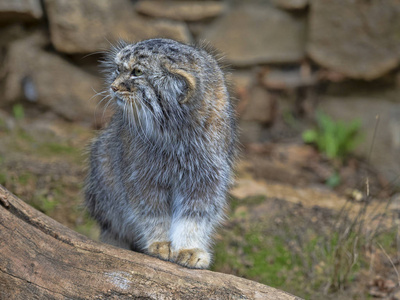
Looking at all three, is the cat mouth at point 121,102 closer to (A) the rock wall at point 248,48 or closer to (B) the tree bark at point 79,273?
(B) the tree bark at point 79,273

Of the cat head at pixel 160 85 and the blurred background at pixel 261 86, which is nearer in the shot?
the cat head at pixel 160 85

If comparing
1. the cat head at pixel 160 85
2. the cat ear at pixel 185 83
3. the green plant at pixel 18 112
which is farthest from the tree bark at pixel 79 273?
the green plant at pixel 18 112

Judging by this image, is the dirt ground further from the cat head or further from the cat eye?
the cat eye

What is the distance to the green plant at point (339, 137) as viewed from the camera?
5.27m

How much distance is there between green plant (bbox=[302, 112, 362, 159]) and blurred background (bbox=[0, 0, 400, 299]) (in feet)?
0.05

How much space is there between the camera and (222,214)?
10.3 ft

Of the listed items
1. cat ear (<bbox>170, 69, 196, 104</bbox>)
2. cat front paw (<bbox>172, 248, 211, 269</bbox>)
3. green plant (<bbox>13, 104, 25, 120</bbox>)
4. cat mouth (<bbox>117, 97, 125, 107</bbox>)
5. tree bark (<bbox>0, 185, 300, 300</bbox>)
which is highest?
cat ear (<bbox>170, 69, 196, 104</bbox>)

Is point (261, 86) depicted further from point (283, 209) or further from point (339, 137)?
point (283, 209)

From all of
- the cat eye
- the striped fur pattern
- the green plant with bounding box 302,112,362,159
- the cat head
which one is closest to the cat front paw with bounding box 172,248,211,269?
the striped fur pattern

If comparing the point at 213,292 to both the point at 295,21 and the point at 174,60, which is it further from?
the point at 295,21

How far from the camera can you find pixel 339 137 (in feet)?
17.4

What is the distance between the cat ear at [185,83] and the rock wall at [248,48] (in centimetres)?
263

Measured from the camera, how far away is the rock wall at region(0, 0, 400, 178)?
16.3 ft

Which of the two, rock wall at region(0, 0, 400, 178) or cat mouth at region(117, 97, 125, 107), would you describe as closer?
cat mouth at region(117, 97, 125, 107)
